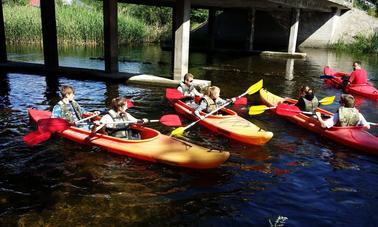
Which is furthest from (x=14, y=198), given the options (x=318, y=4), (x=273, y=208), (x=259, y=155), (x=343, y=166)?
(x=318, y=4)

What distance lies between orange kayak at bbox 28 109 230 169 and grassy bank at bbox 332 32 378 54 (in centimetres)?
2597

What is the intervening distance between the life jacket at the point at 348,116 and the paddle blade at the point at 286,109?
1.12 metres

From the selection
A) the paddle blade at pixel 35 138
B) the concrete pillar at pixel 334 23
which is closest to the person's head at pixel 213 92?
the paddle blade at pixel 35 138

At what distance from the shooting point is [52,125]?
702cm

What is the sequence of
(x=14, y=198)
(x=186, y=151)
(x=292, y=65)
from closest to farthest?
(x=14, y=198) → (x=186, y=151) → (x=292, y=65)

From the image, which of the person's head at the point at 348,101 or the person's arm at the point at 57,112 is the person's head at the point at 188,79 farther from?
the person's head at the point at 348,101

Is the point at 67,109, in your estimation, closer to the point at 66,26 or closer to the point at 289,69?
the point at 289,69

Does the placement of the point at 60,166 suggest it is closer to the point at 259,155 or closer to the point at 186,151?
the point at 186,151

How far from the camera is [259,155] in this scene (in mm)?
7125

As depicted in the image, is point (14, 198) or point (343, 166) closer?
point (14, 198)

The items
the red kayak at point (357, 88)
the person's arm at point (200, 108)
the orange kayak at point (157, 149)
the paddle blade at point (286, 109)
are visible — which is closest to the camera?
the orange kayak at point (157, 149)

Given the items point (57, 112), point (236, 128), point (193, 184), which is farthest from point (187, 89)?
point (193, 184)

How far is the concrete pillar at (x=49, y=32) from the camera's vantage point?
46.4 ft

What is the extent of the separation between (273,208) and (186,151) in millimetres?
1778
